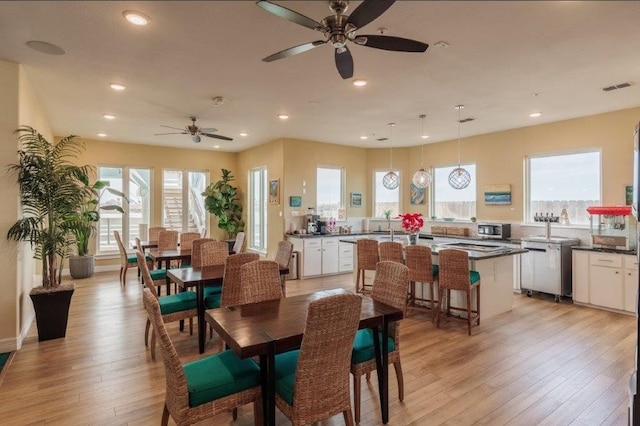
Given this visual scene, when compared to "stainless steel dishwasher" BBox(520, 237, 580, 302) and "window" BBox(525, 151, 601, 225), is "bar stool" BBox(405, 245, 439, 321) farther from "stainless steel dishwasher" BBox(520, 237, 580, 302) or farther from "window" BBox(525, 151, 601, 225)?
"window" BBox(525, 151, 601, 225)

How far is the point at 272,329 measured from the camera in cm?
211

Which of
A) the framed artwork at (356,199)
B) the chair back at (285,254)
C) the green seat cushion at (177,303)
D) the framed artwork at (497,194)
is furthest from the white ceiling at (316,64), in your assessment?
the framed artwork at (356,199)

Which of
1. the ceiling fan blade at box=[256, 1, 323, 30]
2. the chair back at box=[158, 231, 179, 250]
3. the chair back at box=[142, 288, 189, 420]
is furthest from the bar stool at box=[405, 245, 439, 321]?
the chair back at box=[158, 231, 179, 250]

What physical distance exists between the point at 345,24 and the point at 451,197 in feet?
20.3

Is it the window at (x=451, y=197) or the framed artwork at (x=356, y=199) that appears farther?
the framed artwork at (x=356, y=199)

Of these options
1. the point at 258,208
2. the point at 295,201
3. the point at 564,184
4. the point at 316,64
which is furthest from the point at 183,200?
the point at 564,184

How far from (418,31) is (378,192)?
5.95m

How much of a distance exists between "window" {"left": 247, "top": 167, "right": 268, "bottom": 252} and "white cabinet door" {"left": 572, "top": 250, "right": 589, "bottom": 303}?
19.6 feet

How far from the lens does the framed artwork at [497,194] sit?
6633mm

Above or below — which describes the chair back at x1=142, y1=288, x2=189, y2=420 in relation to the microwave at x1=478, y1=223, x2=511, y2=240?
below

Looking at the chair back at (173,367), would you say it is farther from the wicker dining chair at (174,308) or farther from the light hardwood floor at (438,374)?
the wicker dining chair at (174,308)

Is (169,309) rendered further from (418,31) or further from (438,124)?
(438,124)

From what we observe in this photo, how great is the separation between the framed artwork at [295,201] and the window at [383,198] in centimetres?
221

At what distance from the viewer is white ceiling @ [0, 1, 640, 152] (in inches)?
104
